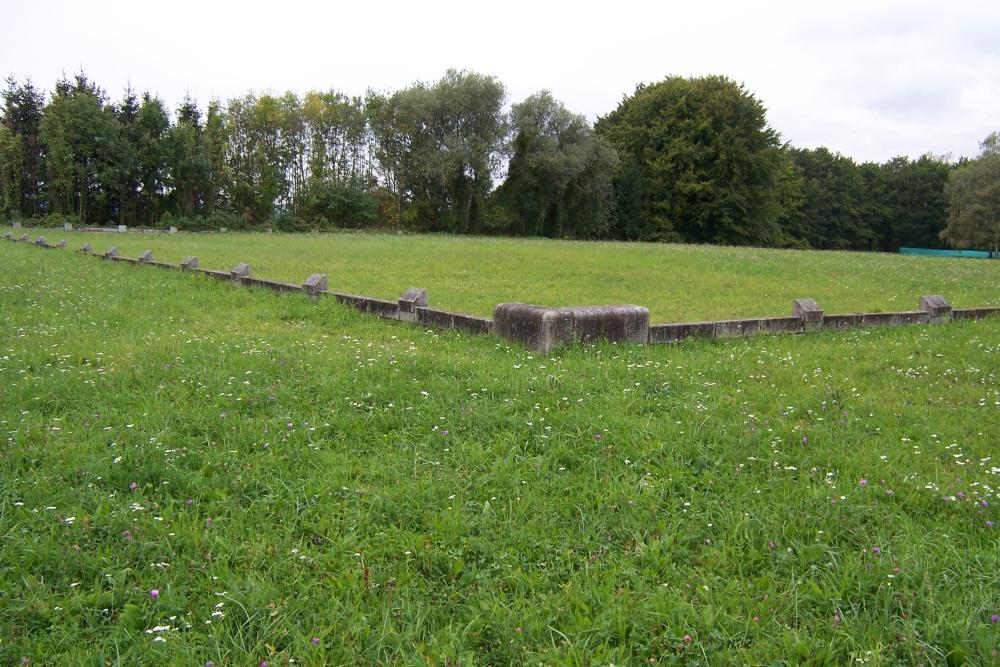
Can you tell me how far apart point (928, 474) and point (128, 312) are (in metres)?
9.66

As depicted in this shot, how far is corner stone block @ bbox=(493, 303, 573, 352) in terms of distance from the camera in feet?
23.1

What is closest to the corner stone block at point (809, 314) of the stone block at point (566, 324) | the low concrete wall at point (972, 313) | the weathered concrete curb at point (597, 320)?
the weathered concrete curb at point (597, 320)

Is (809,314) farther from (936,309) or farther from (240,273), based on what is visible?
(240,273)

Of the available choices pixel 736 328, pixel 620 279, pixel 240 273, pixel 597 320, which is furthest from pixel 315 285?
pixel 620 279

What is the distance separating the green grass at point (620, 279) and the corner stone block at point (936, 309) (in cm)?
150

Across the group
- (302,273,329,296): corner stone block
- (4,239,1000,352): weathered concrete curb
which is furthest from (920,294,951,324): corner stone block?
(302,273,329,296): corner stone block

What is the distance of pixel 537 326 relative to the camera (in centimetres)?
711

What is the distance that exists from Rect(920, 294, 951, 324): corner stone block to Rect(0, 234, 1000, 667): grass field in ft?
10.6

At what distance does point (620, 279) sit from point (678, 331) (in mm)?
8044

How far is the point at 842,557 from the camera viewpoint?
Answer: 3.10 metres

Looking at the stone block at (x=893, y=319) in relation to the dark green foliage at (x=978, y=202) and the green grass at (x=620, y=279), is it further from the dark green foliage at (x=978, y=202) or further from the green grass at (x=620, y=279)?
the dark green foliage at (x=978, y=202)

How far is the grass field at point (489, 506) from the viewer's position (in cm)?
258

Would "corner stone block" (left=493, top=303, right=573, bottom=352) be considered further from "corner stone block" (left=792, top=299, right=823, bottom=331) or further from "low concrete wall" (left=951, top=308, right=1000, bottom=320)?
"low concrete wall" (left=951, top=308, right=1000, bottom=320)

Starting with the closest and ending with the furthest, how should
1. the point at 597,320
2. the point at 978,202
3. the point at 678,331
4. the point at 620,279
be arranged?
the point at 597,320
the point at 678,331
the point at 620,279
the point at 978,202
